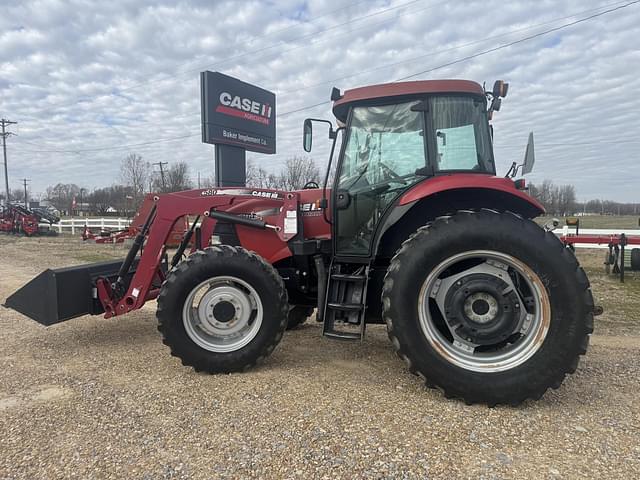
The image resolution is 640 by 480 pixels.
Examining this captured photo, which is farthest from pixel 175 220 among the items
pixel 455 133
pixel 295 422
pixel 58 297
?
pixel 455 133

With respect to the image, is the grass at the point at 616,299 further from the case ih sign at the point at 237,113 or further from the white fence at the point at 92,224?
the white fence at the point at 92,224

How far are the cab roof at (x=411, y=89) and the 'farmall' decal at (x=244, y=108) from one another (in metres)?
11.4

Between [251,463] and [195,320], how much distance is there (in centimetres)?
166

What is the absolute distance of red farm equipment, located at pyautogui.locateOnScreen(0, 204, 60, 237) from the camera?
21.9 meters

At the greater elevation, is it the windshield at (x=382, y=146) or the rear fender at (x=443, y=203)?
the windshield at (x=382, y=146)

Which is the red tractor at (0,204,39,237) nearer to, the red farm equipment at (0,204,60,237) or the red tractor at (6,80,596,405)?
the red farm equipment at (0,204,60,237)

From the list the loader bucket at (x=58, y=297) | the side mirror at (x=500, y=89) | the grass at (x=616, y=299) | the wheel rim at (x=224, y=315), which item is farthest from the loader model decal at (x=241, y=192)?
the grass at (x=616, y=299)

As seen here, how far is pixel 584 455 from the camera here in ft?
7.96

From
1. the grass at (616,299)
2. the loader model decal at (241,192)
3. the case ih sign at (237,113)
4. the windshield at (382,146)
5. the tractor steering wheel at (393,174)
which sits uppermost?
the case ih sign at (237,113)

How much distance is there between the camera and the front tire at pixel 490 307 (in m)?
2.96

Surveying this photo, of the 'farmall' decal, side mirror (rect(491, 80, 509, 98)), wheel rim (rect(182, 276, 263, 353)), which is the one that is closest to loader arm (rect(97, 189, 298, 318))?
wheel rim (rect(182, 276, 263, 353))

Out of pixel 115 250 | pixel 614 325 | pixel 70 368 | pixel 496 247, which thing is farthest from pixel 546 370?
pixel 115 250

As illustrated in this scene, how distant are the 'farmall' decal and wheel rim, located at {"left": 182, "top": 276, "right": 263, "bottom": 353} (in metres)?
11.6

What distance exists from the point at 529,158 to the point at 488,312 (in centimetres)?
144
